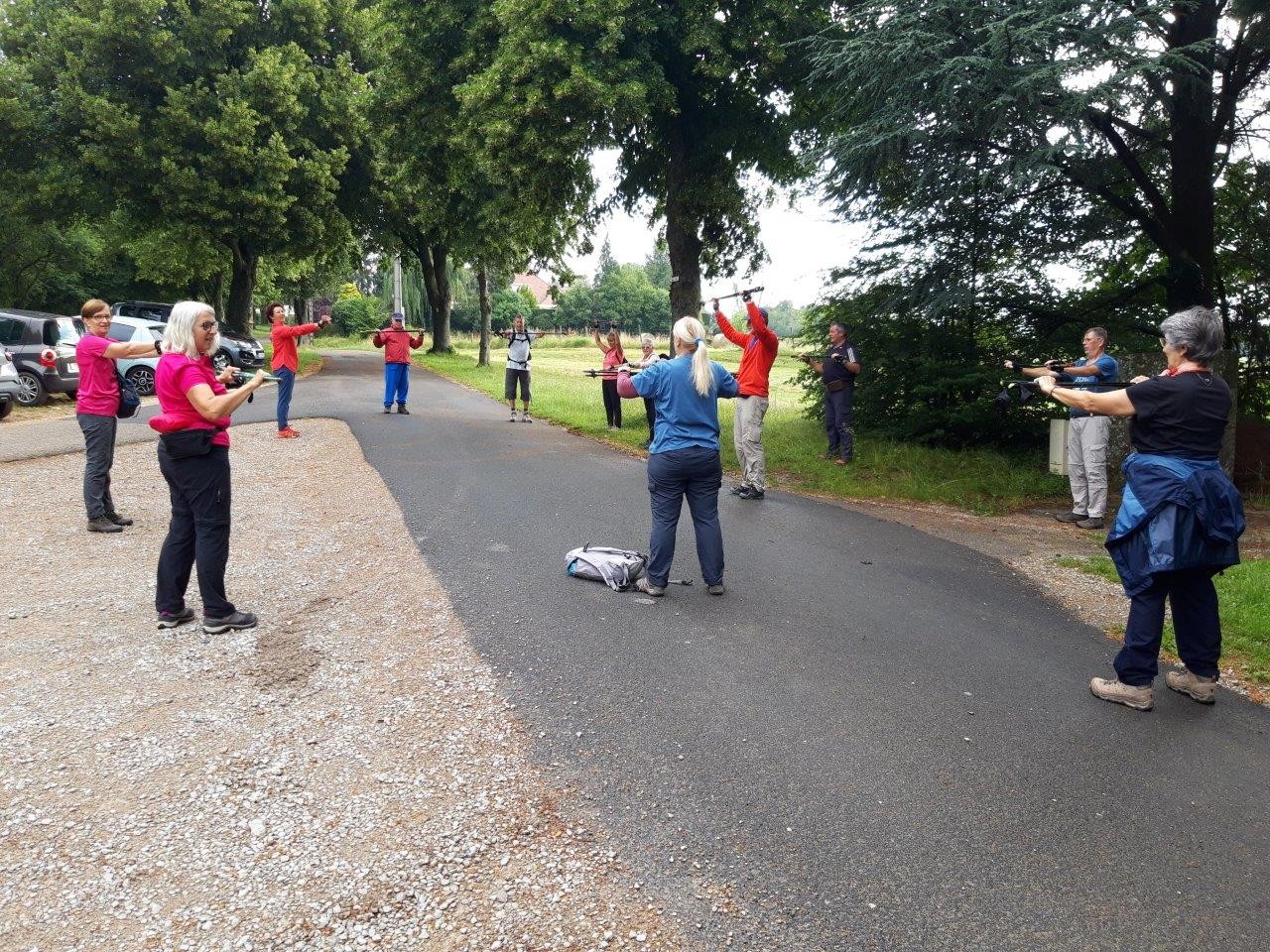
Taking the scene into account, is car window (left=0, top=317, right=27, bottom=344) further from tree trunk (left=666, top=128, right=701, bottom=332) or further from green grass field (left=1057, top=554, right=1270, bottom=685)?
green grass field (left=1057, top=554, right=1270, bottom=685)

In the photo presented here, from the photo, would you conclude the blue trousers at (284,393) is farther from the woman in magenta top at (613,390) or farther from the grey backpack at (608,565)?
the grey backpack at (608,565)

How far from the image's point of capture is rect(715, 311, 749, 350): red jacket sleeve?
935 cm

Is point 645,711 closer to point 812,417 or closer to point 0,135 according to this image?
point 812,417

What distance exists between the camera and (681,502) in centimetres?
596

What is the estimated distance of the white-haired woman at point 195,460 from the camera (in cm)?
486

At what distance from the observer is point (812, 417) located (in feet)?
48.1

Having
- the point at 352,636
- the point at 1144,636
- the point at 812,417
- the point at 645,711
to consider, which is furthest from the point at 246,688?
the point at 812,417

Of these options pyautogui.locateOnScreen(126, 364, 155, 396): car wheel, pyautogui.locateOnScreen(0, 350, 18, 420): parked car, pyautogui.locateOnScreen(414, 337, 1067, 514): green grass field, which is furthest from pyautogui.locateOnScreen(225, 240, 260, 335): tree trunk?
pyautogui.locateOnScreen(414, 337, 1067, 514): green grass field

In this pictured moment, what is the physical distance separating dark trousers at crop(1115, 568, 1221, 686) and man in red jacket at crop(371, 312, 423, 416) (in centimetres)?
1143

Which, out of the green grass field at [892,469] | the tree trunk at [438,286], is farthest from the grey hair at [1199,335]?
the tree trunk at [438,286]

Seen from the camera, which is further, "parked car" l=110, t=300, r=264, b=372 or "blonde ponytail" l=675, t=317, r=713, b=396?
"parked car" l=110, t=300, r=264, b=372

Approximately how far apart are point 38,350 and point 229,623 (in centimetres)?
1494

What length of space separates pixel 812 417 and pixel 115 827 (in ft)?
41.6

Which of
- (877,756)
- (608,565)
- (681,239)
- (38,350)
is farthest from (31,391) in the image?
(877,756)
